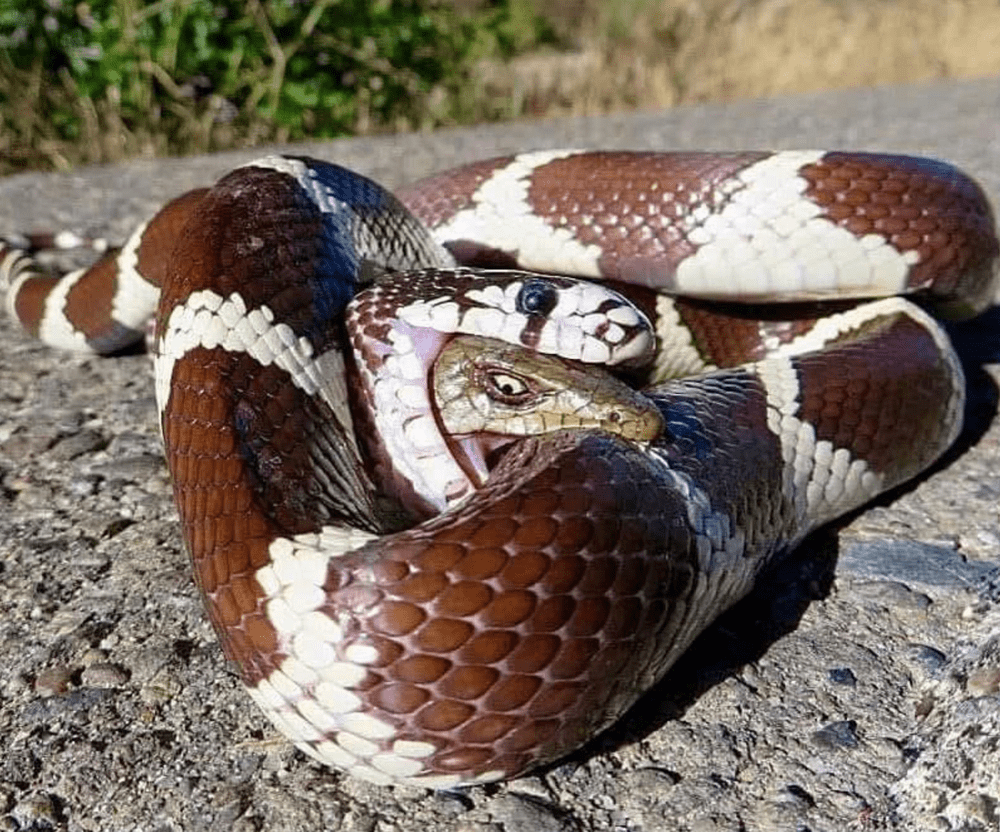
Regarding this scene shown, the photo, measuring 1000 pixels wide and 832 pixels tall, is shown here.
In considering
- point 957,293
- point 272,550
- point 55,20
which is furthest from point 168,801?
point 55,20

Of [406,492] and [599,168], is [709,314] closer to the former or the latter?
[599,168]

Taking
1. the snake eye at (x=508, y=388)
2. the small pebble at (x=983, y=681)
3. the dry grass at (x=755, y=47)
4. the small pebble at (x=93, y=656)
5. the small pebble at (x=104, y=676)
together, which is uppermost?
the snake eye at (x=508, y=388)

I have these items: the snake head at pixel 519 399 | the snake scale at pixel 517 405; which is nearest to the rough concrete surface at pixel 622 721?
the snake scale at pixel 517 405

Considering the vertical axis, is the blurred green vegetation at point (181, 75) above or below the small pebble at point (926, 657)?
below

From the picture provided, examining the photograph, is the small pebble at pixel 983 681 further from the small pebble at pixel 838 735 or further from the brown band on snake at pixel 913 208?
the brown band on snake at pixel 913 208

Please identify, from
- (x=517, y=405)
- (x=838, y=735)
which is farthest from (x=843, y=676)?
(x=517, y=405)

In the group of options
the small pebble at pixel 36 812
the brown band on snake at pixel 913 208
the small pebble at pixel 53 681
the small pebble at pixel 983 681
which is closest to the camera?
the small pebble at pixel 36 812

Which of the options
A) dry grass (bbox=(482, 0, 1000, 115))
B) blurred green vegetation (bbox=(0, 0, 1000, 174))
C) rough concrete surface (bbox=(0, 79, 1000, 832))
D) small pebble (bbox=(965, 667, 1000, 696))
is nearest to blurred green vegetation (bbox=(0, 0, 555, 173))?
blurred green vegetation (bbox=(0, 0, 1000, 174))

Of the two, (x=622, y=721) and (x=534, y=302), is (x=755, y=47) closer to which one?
(x=534, y=302)
